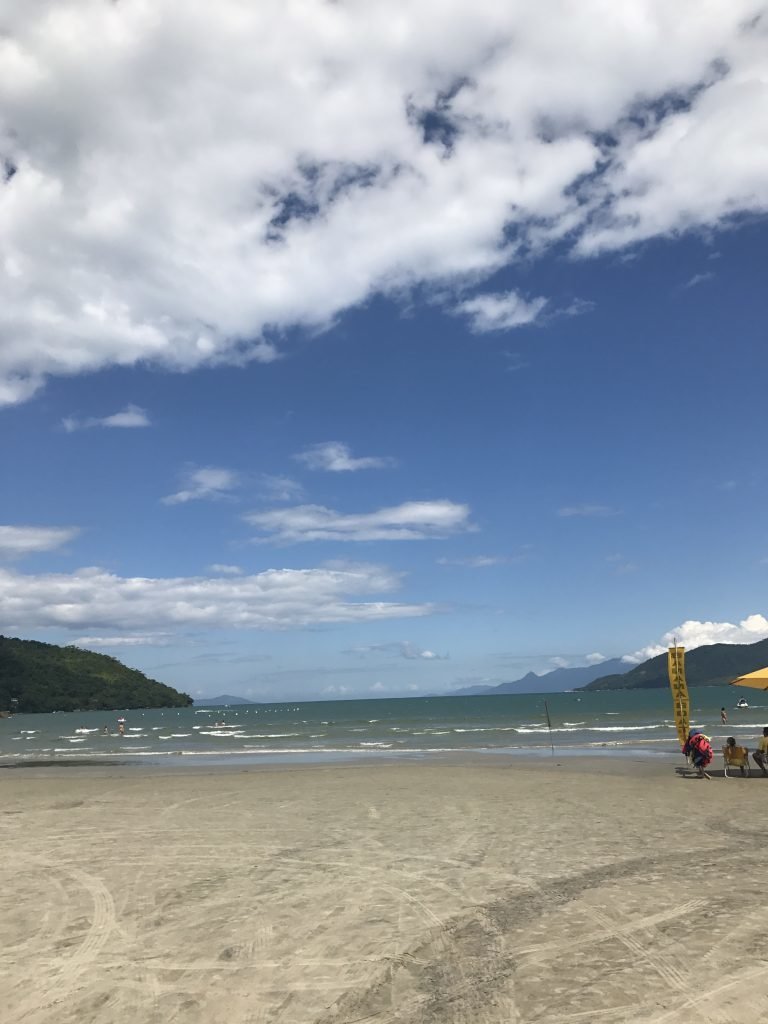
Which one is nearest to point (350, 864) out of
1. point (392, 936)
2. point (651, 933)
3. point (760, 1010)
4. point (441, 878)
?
point (441, 878)

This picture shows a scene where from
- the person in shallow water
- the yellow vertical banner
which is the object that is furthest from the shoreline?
the person in shallow water

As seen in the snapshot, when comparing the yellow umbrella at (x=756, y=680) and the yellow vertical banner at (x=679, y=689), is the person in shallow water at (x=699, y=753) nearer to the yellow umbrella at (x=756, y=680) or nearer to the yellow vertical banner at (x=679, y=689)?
the yellow vertical banner at (x=679, y=689)

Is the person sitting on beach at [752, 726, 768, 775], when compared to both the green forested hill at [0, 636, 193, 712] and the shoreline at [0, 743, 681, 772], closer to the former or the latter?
the shoreline at [0, 743, 681, 772]

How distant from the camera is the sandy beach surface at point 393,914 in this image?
5363 mm

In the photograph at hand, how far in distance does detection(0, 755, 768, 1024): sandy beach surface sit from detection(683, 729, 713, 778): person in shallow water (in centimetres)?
390

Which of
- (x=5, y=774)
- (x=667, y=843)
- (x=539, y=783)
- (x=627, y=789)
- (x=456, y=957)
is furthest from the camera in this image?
(x=5, y=774)

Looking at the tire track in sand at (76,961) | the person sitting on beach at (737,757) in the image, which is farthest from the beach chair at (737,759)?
the tire track in sand at (76,961)

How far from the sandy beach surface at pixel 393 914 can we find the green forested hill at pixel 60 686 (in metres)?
174

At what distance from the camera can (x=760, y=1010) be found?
197 inches

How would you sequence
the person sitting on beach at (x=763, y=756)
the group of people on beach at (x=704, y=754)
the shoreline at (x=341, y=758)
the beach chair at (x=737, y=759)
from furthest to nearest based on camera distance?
1. the shoreline at (x=341, y=758)
2. the beach chair at (x=737, y=759)
3. the group of people on beach at (x=704, y=754)
4. the person sitting on beach at (x=763, y=756)

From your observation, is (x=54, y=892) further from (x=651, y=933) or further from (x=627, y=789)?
(x=627, y=789)

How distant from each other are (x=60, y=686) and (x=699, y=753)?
187m

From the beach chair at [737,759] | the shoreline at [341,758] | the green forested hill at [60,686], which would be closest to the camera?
the beach chair at [737,759]

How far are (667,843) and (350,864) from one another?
4.87 meters
